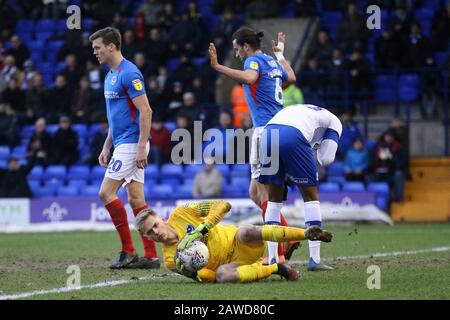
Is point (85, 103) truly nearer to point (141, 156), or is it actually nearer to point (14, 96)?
point (14, 96)

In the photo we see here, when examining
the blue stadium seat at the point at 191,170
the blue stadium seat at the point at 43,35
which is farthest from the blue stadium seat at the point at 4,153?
the blue stadium seat at the point at 191,170

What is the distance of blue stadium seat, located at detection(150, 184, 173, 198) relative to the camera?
19562mm

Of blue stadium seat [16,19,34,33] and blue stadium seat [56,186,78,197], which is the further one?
blue stadium seat [16,19,34,33]

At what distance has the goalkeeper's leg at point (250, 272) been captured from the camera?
28.1 ft

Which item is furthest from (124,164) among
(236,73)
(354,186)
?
(354,186)

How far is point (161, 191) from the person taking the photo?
1980 cm

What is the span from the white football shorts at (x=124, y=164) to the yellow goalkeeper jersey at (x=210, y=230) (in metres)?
1.46

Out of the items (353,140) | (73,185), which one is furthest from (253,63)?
(73,185)

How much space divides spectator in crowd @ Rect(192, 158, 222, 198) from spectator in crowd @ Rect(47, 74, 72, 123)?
4922mm

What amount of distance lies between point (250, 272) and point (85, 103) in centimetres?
1394

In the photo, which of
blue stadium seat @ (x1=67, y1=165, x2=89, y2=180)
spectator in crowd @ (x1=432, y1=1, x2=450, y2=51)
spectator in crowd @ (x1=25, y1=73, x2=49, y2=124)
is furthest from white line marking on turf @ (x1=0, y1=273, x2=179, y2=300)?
spectator in crowd @ (x1=25, y1=73, x2=49, y2=124)

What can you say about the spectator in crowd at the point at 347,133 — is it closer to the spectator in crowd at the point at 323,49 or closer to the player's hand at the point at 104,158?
the spectator in crowd at the point at 323,49

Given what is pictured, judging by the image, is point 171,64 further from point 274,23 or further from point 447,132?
point 447,132

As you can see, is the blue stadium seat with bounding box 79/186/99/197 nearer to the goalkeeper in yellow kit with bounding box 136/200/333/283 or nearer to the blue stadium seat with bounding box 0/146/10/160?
the blue stadium seat with bounding box 0/146/10/160
